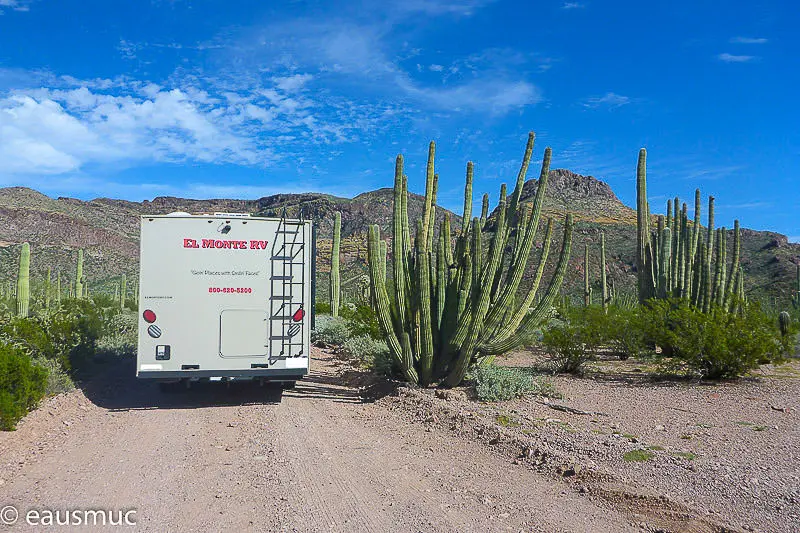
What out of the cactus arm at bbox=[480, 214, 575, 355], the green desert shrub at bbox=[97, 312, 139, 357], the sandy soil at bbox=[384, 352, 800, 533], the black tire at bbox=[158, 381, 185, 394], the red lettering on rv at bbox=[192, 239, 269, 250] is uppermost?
the red lettering on rv at bbox=[192, 239, 269, 250]

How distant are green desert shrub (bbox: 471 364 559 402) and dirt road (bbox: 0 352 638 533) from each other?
1806 millimetres

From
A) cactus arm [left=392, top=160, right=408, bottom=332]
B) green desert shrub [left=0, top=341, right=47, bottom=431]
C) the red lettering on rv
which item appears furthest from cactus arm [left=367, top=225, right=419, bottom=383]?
green desert shrub [left=0, top=341, right=47, bottom=431]

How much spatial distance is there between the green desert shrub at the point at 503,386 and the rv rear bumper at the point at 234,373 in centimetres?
307

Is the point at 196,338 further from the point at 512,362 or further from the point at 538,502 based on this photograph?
the point at 512,362

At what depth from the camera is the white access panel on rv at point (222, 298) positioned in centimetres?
1026

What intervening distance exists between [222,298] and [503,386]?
16.3 feet

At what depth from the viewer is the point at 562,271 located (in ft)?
39.7

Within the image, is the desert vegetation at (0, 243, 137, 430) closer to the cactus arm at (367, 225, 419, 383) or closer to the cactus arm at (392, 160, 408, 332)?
the cactus arm at (367, 225, 419, 383)

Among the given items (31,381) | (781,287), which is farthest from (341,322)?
(781,287)

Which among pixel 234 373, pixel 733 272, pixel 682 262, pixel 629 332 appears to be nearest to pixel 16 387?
pixel 234 373

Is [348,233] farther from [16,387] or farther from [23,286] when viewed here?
[16,387]

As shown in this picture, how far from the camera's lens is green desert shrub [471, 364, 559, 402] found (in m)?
10.8
